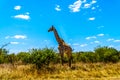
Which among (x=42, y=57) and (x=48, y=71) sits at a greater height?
(x=42, y=57)

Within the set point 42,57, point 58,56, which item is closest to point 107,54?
point 58,56

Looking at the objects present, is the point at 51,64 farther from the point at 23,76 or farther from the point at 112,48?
the point at 112,48

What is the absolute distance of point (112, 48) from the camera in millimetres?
39219

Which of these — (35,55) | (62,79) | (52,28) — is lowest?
(62,79)

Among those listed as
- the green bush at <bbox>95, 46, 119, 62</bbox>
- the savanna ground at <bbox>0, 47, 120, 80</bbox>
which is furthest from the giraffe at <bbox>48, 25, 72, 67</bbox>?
the green bush at <bbox>95, 46, 119, 62</bbox>

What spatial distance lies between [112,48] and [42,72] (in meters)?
17.2

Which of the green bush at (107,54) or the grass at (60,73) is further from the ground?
the green bush at (107,54)

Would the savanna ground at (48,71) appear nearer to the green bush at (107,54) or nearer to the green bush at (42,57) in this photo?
the green bush at (42,57)

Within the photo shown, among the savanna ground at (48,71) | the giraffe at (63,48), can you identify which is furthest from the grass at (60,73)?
the giraffe at (63,48)

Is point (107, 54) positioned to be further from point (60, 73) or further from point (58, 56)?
point (60, 73)

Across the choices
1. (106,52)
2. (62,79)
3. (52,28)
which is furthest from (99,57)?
(62,79)

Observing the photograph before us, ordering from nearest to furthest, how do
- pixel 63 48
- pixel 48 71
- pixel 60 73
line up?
pixel 60 73 < pixel 48 71 < pixel 63 48

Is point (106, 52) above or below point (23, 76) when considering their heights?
above

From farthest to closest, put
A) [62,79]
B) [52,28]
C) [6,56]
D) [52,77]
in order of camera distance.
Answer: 1. [6,56]
2. [52,28]
3. [52,77]
4. [62,79]
